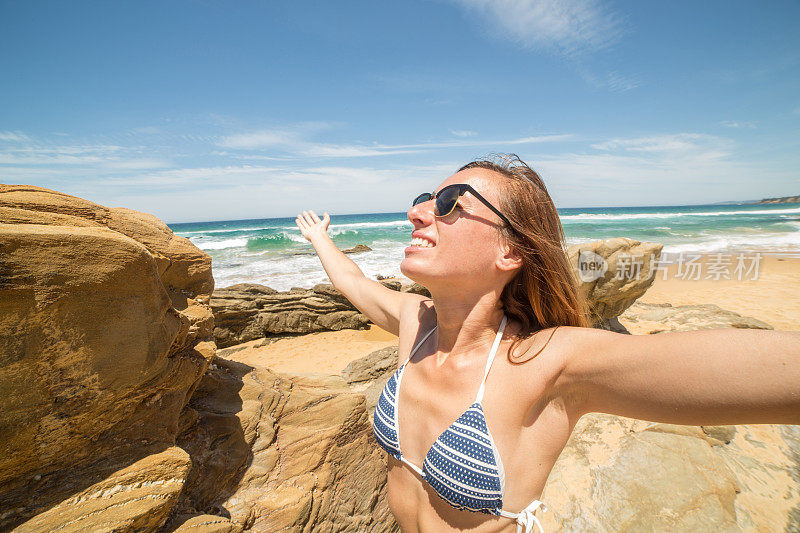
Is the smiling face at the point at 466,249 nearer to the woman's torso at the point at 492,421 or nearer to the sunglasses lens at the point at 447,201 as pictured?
the sunglasses lens at the point at 447,201

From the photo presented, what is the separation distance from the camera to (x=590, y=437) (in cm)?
333

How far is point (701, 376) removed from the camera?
3.11 ft

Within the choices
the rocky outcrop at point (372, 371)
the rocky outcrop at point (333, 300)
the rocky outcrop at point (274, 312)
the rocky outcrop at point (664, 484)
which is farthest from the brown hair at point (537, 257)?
the rocky outcrop at point (274, 312)

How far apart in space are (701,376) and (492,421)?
2.43 feet

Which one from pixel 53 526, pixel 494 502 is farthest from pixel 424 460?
pixel 53 526

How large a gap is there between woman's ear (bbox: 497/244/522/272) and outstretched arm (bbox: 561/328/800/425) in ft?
1.50

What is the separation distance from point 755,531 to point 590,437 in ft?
3.69

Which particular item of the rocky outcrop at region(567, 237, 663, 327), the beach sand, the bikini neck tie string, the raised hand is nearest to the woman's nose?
the raised hand

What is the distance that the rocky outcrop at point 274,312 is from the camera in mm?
7941

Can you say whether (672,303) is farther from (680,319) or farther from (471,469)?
(471,469)

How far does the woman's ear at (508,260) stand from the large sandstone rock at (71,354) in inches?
64.3

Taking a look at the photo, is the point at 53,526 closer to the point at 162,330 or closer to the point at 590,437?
the point at 162,330

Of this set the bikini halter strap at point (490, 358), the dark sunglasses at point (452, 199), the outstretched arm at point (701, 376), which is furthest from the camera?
the dark sunglasses at point (452, 199)
